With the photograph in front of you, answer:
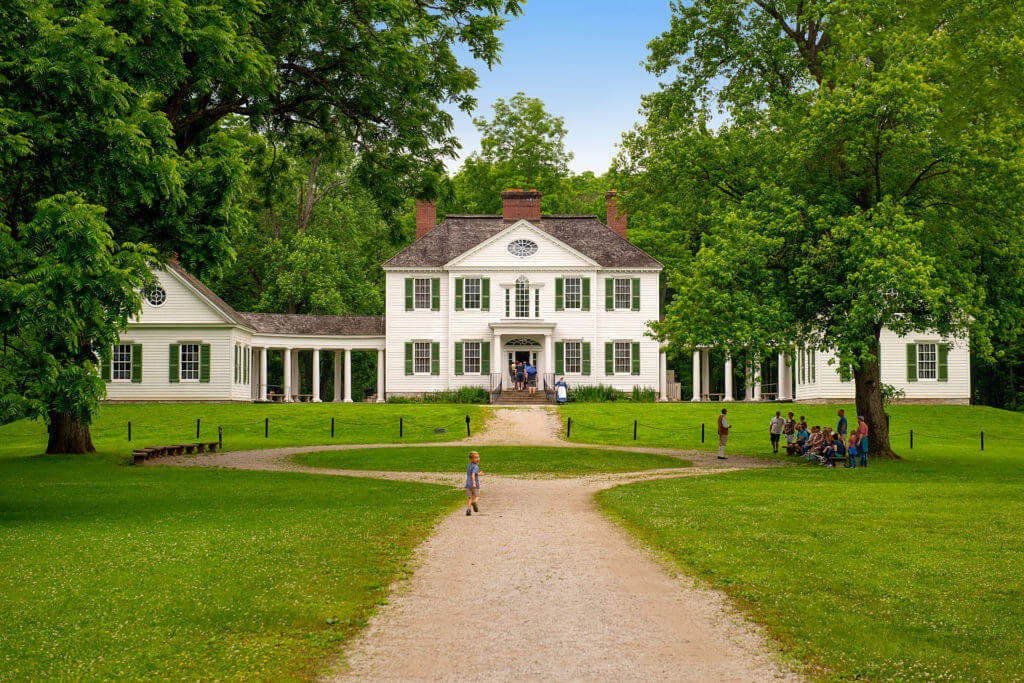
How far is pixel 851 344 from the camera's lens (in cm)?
2223

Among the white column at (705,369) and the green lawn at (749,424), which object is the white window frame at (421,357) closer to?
the green lawn at (749,424)

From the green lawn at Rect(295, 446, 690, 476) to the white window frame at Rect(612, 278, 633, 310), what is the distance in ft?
64.3

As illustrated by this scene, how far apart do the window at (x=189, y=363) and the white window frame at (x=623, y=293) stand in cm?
1959

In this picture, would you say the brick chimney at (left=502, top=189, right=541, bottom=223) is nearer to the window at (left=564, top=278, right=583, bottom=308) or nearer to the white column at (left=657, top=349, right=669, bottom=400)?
the window at (left=564, top=278, right=583, bottom=308)

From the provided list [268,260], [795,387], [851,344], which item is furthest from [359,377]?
[851,344]

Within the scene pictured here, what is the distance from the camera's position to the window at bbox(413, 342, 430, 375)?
46.5 m

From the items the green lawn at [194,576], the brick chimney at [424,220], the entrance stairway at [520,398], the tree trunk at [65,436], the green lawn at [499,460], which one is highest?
the brick chimney at [424,220]

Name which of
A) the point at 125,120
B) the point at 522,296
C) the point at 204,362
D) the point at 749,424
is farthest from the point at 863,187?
the point at 204,362

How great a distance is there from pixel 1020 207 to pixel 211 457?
70.1 feet

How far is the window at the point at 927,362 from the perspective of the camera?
4338 centimetres

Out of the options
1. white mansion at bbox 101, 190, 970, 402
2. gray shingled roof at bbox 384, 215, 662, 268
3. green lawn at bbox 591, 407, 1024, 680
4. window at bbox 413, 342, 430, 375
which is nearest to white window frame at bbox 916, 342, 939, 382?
white mansion at bbox 101, 190, 970, 402

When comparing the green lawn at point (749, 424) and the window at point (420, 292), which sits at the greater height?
the window at point (420, 292)

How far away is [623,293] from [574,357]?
3.94 m

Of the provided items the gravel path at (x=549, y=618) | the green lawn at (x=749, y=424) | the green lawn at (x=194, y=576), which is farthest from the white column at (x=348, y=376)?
the gravel path at (x=549, y=618)
